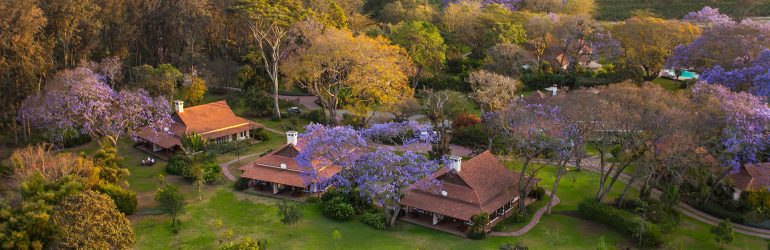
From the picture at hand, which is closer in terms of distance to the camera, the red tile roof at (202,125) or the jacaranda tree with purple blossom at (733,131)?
the jacaranda tree with purple blossom at (733,131)

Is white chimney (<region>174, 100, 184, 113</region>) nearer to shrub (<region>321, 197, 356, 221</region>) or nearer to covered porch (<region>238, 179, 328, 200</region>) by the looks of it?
covered porch (<region>238, 179, 328, 200</region>)

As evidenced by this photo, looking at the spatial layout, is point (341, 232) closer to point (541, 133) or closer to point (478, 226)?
point (478, 226)

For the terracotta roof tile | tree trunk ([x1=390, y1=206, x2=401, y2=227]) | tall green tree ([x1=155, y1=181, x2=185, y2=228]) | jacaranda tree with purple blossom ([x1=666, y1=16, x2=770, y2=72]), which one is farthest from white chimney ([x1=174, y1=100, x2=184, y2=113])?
jacaranda tree with purple blossom ([x1=666, y1=16, x2=770, y2=72])

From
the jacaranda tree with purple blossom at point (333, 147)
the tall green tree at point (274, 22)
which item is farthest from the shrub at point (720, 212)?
the tall green tree at point (274, 22)

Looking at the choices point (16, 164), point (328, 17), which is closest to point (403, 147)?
point (328, 17)

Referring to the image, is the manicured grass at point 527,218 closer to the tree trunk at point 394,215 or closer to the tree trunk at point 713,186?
the tree trunk at point 394,215

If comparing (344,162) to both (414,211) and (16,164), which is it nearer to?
(414,211)
